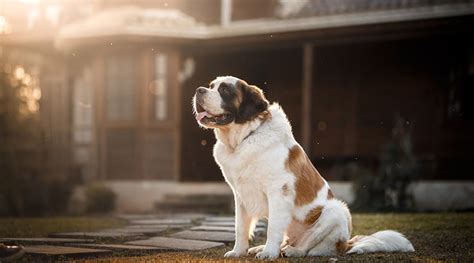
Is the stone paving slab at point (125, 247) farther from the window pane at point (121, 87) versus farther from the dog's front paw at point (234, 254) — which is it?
the window pane at point (121, 87)

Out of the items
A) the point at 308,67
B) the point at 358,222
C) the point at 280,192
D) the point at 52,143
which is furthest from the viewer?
the point at 52,143

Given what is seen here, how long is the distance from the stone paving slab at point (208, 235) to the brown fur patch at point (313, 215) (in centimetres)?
160

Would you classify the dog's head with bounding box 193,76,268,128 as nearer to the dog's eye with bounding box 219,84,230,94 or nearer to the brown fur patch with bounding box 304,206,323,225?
the dog's eye with bounding box 219,84,230,94

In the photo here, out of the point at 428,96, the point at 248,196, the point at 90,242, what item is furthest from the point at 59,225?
the point at 428,96

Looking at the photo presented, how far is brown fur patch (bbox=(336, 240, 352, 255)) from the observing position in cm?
562

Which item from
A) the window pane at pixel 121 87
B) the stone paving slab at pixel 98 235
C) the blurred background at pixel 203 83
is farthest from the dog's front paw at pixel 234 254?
the window pane at pixel 121 87

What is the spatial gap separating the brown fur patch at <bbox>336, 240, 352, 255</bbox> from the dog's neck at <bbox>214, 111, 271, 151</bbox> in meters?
1.19

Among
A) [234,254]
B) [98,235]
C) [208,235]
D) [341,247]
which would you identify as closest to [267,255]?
[234,254]

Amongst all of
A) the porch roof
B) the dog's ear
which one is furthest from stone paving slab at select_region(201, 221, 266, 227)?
the porch roof

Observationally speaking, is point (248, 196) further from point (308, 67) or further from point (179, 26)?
point (179, 26)

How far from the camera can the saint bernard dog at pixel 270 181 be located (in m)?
5.43

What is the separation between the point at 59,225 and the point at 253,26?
7.66 m

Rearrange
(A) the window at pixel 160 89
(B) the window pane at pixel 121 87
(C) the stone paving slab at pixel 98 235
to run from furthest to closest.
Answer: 1. (B) the window pane at pixel 121 87
2. (A) the window at pixel 160 89
3. (C) the stone paving slab at pixel 98 235

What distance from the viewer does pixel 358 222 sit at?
29.6 feet
